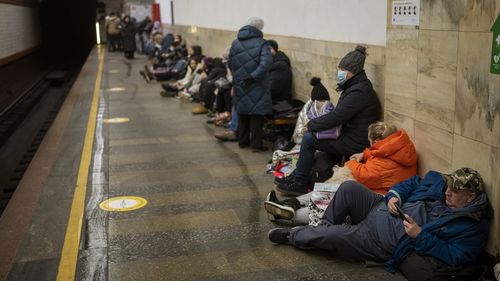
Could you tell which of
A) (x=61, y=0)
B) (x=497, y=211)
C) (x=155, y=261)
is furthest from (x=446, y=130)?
(x=61, y=0)

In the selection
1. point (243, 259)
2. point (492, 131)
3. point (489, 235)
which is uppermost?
point (492, 131)

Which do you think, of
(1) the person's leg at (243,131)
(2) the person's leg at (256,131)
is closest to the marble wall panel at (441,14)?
(2) the person's leg at (256,131)

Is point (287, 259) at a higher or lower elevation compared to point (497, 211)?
lower

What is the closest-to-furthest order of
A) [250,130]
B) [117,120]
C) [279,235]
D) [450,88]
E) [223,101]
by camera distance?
1. [450,88]
2. [279,235]
3. [250,130]
4. [223,101]
5. [117,120]

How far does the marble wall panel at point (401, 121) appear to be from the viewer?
5.23 meters

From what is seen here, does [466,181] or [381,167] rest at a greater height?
[466,181]

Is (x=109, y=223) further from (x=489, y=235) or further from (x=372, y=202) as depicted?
(x=489, y=235)

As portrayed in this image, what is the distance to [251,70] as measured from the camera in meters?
7.77

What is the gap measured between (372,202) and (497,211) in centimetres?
99

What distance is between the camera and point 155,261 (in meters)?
4.46

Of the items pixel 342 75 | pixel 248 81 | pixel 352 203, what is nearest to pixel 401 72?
pixel 342 75

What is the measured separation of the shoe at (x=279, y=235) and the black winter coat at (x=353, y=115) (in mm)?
1478

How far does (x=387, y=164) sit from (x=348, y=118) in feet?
2.88

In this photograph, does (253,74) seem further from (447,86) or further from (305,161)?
(447,86)
